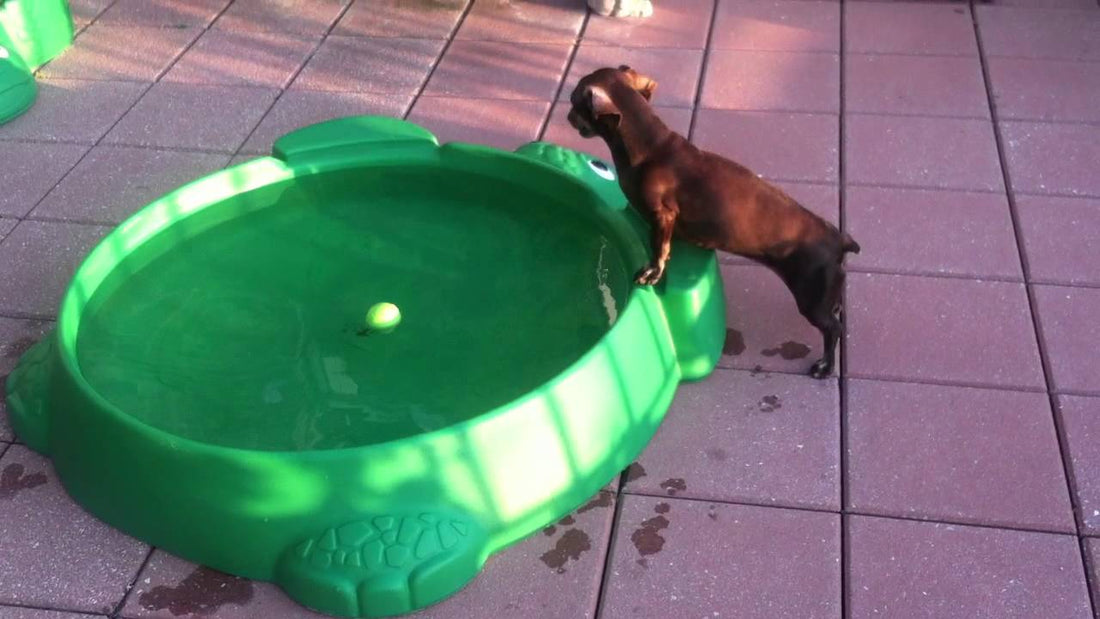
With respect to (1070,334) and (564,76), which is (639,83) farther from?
(564,76)

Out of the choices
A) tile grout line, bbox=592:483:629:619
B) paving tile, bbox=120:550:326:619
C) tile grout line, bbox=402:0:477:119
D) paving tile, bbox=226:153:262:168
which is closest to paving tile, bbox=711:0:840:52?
tile grout line, bbox=402:0:477:119

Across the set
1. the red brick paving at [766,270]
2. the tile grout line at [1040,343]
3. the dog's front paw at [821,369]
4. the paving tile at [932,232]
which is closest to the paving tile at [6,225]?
the red brick paving at [766,270]

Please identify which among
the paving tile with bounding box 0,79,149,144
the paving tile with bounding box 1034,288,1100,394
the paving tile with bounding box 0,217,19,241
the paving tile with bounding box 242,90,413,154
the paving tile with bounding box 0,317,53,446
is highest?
the paving tile with bounding box 1034,288,1100,394

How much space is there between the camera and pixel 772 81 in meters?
5.36

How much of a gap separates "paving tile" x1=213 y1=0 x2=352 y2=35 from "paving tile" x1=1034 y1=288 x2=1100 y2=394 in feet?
12.4

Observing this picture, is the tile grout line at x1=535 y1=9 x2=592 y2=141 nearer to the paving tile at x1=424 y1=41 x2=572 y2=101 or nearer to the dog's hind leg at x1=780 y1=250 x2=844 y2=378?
the paving tile at x1=424 y1=41 x2=572 y2=101

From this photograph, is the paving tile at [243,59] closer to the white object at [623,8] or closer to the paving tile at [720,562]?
the white object at [623,8]

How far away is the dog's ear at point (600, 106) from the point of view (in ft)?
11.3

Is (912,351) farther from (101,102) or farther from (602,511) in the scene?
(101,102)

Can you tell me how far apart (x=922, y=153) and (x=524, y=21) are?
7.19 feet

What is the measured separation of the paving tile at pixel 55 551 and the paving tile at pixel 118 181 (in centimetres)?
147

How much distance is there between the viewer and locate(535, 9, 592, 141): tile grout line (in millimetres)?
5016

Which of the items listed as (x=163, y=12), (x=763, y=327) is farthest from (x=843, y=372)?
(x=163, y=12)

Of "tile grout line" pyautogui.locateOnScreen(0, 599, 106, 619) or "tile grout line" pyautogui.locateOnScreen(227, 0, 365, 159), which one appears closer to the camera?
"tile grout line" pyautogui.locateOnScreen(0, 599, 106, 619)
